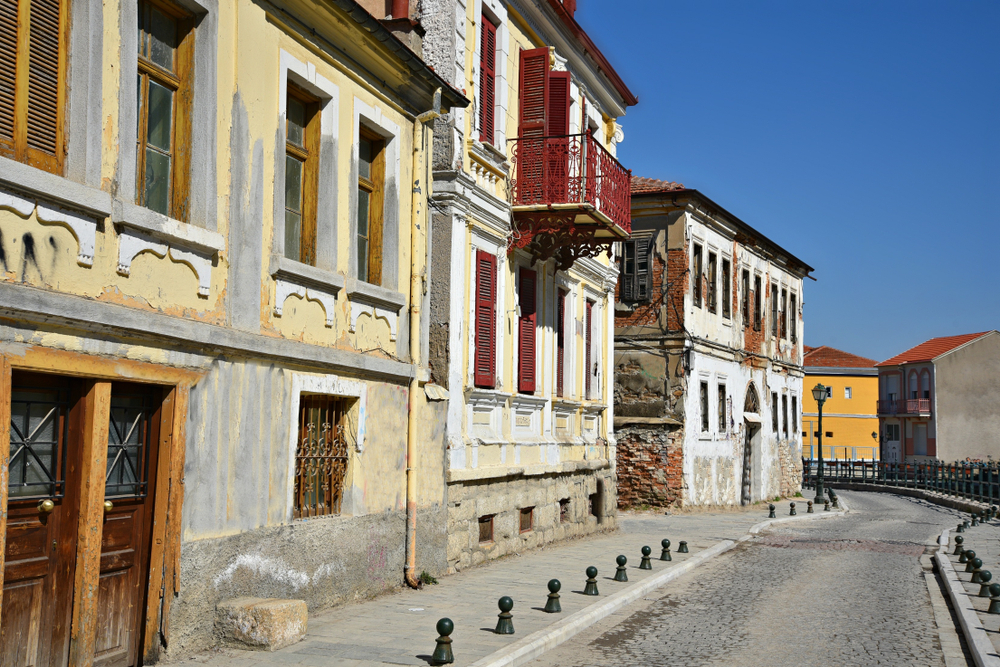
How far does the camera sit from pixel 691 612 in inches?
453

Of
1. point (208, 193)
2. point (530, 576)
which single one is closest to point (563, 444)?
point (530, 576)

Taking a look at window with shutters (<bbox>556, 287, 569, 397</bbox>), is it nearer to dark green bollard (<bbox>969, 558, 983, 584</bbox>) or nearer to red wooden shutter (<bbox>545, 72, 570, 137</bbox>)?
red wooden shutter (<bbox>545, 72, 570, 137</bbox>)

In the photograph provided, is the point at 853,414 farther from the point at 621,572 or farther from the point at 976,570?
the point at 621,572

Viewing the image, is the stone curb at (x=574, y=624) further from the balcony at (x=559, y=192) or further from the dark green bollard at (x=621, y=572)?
the balcony at (x=559, y=192)

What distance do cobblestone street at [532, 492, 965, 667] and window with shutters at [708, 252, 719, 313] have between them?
12034 millimetres

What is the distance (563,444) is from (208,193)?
1090cm

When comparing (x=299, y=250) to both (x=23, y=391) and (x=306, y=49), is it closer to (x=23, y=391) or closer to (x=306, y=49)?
(x=306, y=49)

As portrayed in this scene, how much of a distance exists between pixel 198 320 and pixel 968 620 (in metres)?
8.60

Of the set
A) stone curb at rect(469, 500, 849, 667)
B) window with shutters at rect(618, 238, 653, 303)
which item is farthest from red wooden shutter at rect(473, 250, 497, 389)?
window with shutters at rect(618, 238, 653, 303)

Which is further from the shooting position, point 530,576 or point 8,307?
point 530,576

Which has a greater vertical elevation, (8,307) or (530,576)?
(8,307)

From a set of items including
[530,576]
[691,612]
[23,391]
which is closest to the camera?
[23,391]

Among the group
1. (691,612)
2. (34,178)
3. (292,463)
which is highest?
(34,178)

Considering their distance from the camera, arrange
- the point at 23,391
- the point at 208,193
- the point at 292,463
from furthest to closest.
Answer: the point at 292,463 < the point at 208,193 < the point at 23,391
